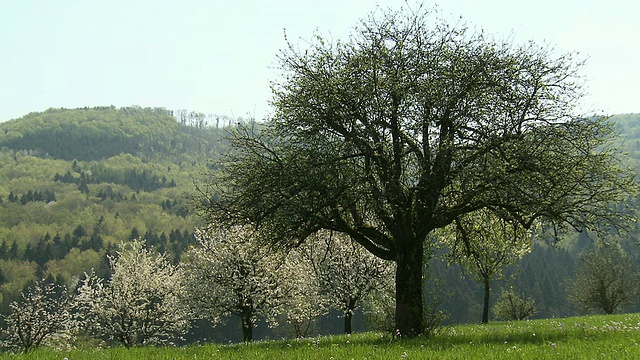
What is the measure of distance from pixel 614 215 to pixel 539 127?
3630mm

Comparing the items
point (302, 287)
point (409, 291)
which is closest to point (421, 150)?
point (409, 291)

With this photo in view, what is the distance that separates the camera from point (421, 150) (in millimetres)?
16812

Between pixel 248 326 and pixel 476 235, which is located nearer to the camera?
pixel 476 235

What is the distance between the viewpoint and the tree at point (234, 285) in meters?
38.2

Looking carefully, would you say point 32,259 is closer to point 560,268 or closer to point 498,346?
point 560,268

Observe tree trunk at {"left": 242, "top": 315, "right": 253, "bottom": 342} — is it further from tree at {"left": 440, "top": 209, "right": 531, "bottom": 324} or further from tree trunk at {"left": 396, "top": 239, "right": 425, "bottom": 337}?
tree trunk at {"left": 396, "top": 239, "right": 425, "bottom": 337}

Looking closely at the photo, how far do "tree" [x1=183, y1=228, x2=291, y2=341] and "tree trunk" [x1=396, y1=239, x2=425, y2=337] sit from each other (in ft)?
70.3

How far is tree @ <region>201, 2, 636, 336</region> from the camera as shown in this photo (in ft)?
49.3

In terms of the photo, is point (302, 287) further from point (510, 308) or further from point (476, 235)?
point (510, 308)

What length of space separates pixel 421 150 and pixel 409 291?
469 cm

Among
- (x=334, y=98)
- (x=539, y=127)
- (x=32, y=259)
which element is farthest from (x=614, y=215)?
(x=32, y=259)

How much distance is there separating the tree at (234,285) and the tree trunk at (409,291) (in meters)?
21.4

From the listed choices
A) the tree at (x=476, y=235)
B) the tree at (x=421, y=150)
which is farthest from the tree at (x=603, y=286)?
the tree at (x=421, y=150)

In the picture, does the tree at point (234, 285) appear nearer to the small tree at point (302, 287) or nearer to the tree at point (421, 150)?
the small tree at point (302, 287)
